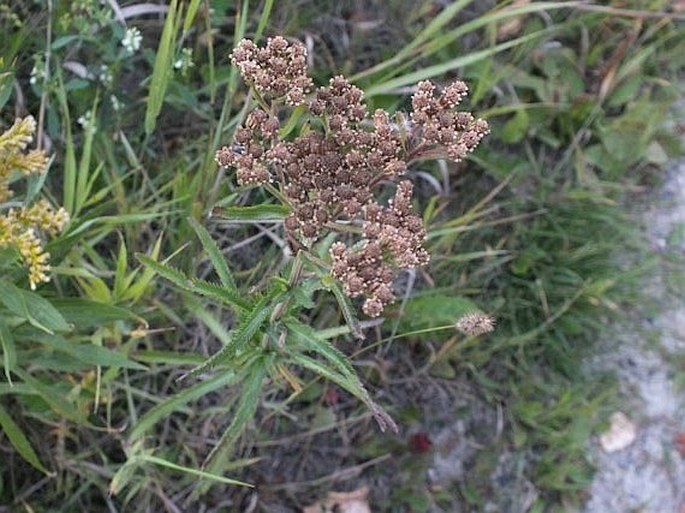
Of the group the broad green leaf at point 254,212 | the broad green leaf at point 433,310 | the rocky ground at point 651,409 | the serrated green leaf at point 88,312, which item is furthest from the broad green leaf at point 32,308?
the rocky ground at point 651,409

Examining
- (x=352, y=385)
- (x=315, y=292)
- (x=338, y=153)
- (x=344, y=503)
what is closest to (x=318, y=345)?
(x=352, y=385)

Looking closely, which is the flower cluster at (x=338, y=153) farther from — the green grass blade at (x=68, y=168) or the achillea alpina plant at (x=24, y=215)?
the green grass blade at (x=68, y=168)

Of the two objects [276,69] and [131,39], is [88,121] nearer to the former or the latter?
[131,39]

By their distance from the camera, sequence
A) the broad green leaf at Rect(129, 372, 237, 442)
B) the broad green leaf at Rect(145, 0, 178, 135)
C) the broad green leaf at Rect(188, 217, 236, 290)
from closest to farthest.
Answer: the broad green leaf at Rect(188, 217, 236, 290), the broad green leaf at Rect(129, 372, 237, 442), the broad green leaf at Rect(145, 0, 178, 135)

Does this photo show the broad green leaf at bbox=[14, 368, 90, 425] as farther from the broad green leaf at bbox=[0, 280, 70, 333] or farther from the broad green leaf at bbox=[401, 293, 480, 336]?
the broad green leaf at bbox=[401, 293, 480, 336]

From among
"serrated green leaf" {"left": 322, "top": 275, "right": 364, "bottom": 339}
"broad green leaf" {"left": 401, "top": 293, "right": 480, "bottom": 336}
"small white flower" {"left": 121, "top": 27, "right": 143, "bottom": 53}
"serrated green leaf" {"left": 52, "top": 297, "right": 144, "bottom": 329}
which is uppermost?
"small white flower" {"left": 121, "top": 27, "right": 143, "bottom": 53}

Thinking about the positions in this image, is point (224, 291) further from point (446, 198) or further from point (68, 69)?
point (446, 198)

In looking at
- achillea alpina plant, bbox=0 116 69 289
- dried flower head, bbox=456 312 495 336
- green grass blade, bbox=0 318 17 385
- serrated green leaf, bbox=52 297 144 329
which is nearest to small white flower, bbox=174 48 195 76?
achillea alpina plant, bbox=0 116 69 289
